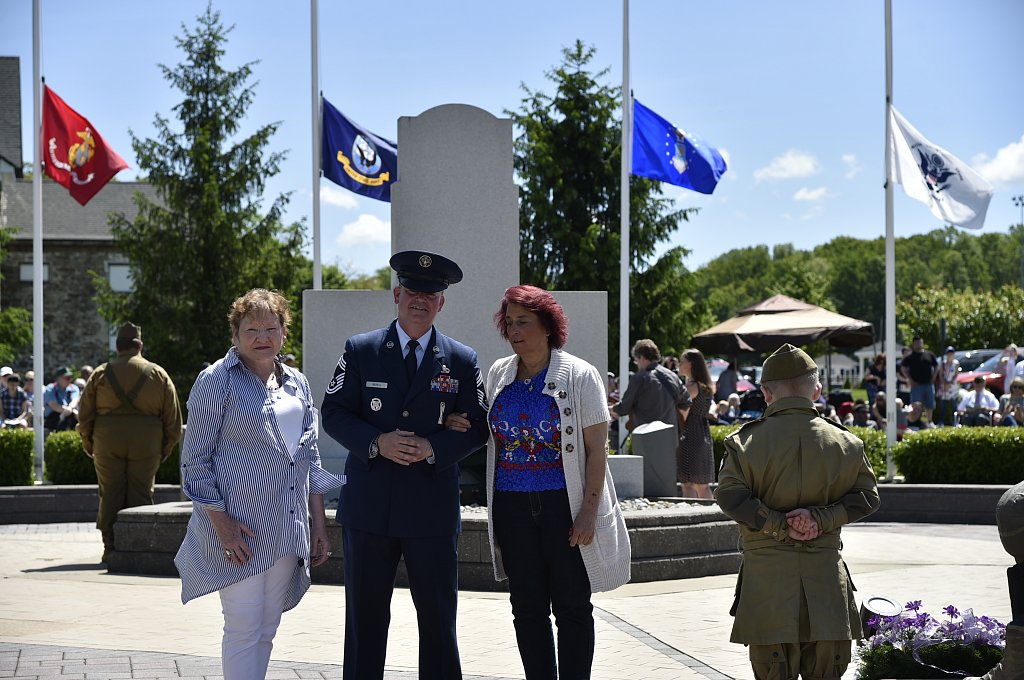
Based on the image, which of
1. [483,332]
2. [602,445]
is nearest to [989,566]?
[483,332]

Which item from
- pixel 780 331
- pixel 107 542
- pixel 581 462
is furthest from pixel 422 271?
pixel 780 331

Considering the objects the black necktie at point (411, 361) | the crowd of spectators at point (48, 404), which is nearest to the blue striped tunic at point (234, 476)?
the black necktie at point (411, 361)

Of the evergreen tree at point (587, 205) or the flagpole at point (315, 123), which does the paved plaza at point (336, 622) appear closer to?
the flagpole at point (315, 123)

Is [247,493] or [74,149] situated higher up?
[74,149]

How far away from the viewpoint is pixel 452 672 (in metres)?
4.93

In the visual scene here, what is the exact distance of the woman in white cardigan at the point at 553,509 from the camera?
497 centimetres

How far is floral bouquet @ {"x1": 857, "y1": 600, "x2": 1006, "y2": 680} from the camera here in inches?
192

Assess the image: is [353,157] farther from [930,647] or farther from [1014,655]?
→ [1014,655]

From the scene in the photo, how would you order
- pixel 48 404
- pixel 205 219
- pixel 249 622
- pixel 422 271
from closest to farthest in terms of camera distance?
pixel 249 622, pixel 422 271, pixel 48 404, pixel 205 219

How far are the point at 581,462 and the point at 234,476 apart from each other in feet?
4.70

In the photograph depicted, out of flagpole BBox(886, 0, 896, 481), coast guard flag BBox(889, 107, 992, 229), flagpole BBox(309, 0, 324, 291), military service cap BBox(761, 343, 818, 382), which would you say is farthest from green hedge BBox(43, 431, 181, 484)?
military service cap BBox(761, 343, 818, 382)

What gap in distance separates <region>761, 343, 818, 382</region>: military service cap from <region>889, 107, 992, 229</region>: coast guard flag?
10.3 m

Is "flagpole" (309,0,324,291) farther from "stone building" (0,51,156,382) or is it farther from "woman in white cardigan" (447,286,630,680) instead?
"stone building" (0,51,156,382)

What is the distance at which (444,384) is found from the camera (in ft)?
16.5
